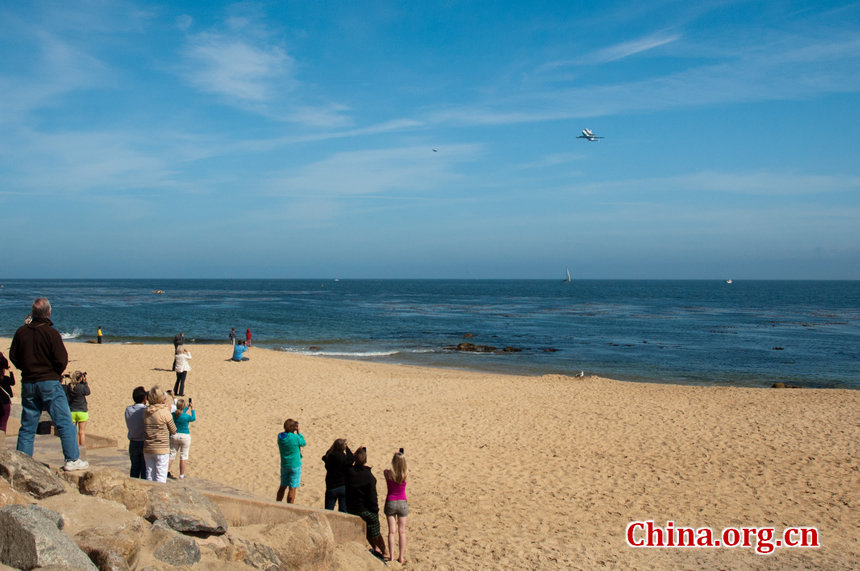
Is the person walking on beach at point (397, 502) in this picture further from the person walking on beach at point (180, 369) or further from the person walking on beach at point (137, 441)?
the person walking on beach at point (180, 369)

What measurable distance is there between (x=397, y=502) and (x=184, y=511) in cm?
249

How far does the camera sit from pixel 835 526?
861 centimetres

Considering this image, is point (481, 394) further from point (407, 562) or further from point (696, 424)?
point (407, 562)

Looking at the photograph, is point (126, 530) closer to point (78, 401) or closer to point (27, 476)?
point (27, 476)

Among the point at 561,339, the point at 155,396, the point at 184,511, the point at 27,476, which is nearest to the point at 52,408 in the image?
the point at 27,476

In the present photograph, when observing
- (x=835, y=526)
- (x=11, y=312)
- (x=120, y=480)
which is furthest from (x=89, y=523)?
(x=11, y=312)

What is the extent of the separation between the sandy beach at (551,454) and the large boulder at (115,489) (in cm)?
330

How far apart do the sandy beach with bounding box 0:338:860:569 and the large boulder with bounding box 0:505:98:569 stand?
14.1 feet

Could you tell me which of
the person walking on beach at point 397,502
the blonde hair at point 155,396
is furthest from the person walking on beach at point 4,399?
the person walking on beach at point 397,502

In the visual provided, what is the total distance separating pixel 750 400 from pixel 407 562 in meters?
15.5

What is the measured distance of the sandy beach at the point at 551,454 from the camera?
7.95 metres

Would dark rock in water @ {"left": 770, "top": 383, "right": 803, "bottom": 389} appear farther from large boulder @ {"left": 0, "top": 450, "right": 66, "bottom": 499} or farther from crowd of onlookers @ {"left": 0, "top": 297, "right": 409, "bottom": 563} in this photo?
large boulder @ {"left": 0, "top": 450, "right": 66, "bottom": 499}

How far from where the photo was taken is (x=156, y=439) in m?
7.05

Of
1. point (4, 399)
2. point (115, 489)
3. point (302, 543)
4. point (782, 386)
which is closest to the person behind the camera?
point (115, 489)
